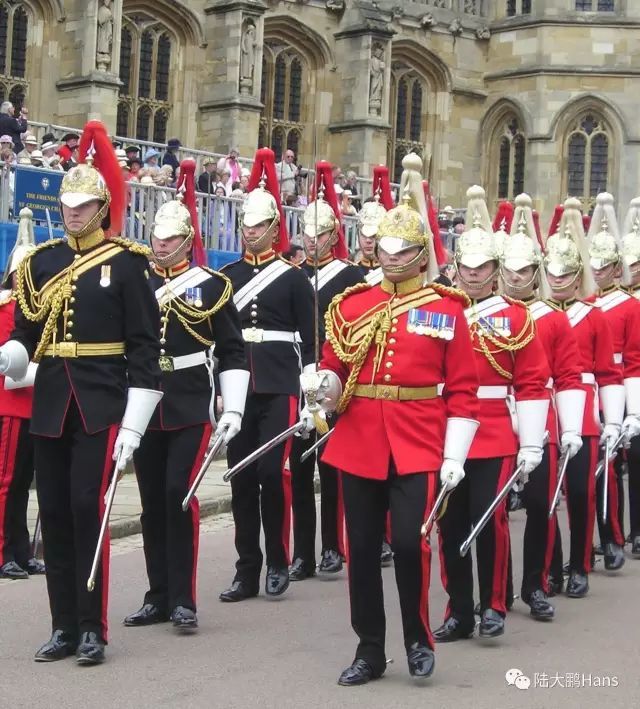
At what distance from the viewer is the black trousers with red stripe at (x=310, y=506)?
32.4 ft

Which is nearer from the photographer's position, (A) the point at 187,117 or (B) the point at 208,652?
(B) the point at 208,652

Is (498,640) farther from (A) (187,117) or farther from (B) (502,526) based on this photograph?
(A) (187,117)

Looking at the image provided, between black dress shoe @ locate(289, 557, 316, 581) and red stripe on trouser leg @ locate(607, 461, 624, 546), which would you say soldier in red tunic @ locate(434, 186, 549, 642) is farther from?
red stripe on trouser leg @ locate(607, 461, 624, 546)

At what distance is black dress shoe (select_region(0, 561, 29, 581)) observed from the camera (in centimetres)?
944

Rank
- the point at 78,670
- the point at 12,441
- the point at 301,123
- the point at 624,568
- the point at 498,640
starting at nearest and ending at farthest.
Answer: the point at 78,670
the point at 498,640
the point at 12,441
the point at 624,568
the point at 301,123

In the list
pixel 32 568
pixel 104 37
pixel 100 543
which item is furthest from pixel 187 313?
pixel 104 37

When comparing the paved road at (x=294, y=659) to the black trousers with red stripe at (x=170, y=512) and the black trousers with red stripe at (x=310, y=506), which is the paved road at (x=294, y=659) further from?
the black trousers with red stripe at (x=310, y=506)

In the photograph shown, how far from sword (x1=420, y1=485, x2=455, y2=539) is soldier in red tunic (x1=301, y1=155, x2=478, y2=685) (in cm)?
2

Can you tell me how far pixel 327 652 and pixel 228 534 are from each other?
411 centimetres

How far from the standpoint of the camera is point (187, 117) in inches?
1176

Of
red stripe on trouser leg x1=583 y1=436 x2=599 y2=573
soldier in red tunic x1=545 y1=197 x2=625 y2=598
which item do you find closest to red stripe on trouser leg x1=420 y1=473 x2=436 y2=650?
soldier in red tunic x1=545 y1=197 x2=625 y2=598

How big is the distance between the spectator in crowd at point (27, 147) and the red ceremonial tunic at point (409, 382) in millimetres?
11473

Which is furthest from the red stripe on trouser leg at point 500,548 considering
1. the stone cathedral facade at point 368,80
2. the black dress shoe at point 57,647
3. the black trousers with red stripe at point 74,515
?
the stone cathedral facade at point 368,80

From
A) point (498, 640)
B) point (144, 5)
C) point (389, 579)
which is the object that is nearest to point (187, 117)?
point (144, 5)
